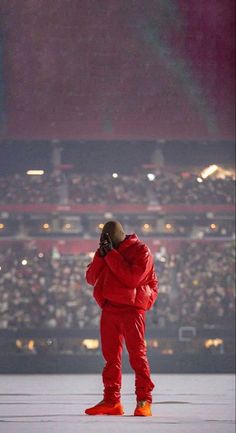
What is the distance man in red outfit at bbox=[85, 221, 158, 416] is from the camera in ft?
8.62

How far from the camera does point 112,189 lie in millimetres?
19984

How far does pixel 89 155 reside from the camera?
21453 mm

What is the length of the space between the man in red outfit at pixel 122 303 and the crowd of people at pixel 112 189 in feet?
53.7

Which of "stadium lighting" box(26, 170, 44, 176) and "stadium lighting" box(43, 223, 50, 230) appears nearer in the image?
"stadium lighting" box(43, 223, 50, 230)

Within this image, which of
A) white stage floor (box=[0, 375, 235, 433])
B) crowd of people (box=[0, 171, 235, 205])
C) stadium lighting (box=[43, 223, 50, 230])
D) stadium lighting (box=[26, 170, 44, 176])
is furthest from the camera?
stadium lighting (box=[26, 170, 44, 176])

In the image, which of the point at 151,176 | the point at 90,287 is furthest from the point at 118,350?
the point at 151,176

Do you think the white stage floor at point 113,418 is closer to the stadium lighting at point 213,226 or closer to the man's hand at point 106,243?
the man's hand at point 106,243

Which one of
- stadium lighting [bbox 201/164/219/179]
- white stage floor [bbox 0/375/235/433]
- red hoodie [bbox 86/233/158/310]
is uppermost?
stadium lighting [bbox 201/164/219/179]

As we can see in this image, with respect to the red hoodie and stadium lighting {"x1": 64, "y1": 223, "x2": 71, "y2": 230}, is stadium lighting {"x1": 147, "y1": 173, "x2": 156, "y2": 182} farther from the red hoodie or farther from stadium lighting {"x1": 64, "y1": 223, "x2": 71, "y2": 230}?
the red hoodie

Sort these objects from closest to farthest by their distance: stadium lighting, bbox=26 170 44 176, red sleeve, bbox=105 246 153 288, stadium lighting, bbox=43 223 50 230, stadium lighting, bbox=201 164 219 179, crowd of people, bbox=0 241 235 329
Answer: red sleeve, bbox=105 246 153 288 → crowd of people, bbox=0 241 235 329 → stadium lighting, bbox=43 223 50 230 → stadium lighting, bbox=26 170 44 176 → stadium lighting, bbox=201 164 219 179

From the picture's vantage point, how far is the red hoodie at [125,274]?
8.57ft

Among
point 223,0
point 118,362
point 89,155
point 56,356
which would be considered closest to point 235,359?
point 56,356

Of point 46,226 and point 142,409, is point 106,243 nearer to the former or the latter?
point 142,409

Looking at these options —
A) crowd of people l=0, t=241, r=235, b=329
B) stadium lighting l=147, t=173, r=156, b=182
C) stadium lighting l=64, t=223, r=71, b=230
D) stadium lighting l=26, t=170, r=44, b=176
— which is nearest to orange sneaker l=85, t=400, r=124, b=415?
crowd of people l=0, t=241, r=235, b=329
